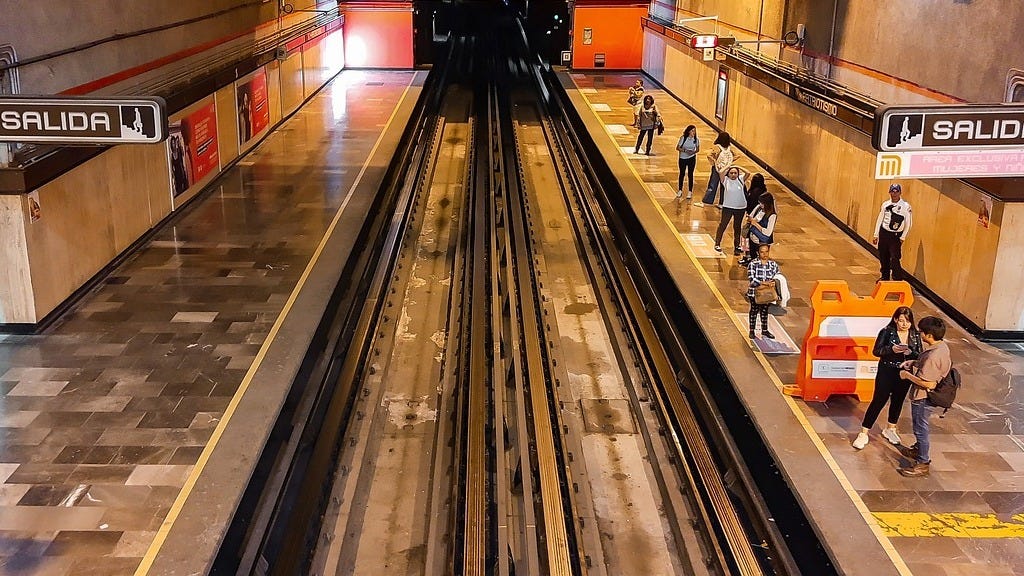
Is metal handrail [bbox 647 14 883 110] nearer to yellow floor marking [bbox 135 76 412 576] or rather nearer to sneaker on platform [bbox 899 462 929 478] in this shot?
sneaker on platform [bbox 899 462 929 478]

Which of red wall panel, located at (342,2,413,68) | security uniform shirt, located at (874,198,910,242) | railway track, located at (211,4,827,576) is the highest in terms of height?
red wall panel, located at (342,2,413,68)

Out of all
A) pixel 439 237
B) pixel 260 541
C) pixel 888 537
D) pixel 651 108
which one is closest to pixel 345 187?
pixel 439 237

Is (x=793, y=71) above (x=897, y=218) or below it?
above

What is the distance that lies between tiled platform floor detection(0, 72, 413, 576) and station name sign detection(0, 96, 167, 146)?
2.61 meters

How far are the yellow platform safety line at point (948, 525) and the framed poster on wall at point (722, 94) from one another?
52.0ft

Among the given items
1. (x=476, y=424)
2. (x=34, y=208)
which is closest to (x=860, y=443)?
(x=476, y=424)

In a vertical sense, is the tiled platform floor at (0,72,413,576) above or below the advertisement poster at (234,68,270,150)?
below

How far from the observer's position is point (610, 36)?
34250 millimetres

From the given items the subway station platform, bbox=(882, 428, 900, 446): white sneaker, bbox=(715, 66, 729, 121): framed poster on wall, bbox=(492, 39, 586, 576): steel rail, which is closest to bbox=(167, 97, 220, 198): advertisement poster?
bbox=(492, 39, 586, 576): steel rail

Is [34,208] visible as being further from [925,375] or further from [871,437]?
[925,375]

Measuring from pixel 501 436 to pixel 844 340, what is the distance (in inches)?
138

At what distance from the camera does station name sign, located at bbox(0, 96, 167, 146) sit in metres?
8.07

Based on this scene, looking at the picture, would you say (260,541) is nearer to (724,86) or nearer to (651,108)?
(651,108)

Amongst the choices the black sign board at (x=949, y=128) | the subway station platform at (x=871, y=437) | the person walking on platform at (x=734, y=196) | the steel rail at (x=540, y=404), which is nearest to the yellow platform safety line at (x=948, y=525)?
the subway station platform at (x=871, y=437)
